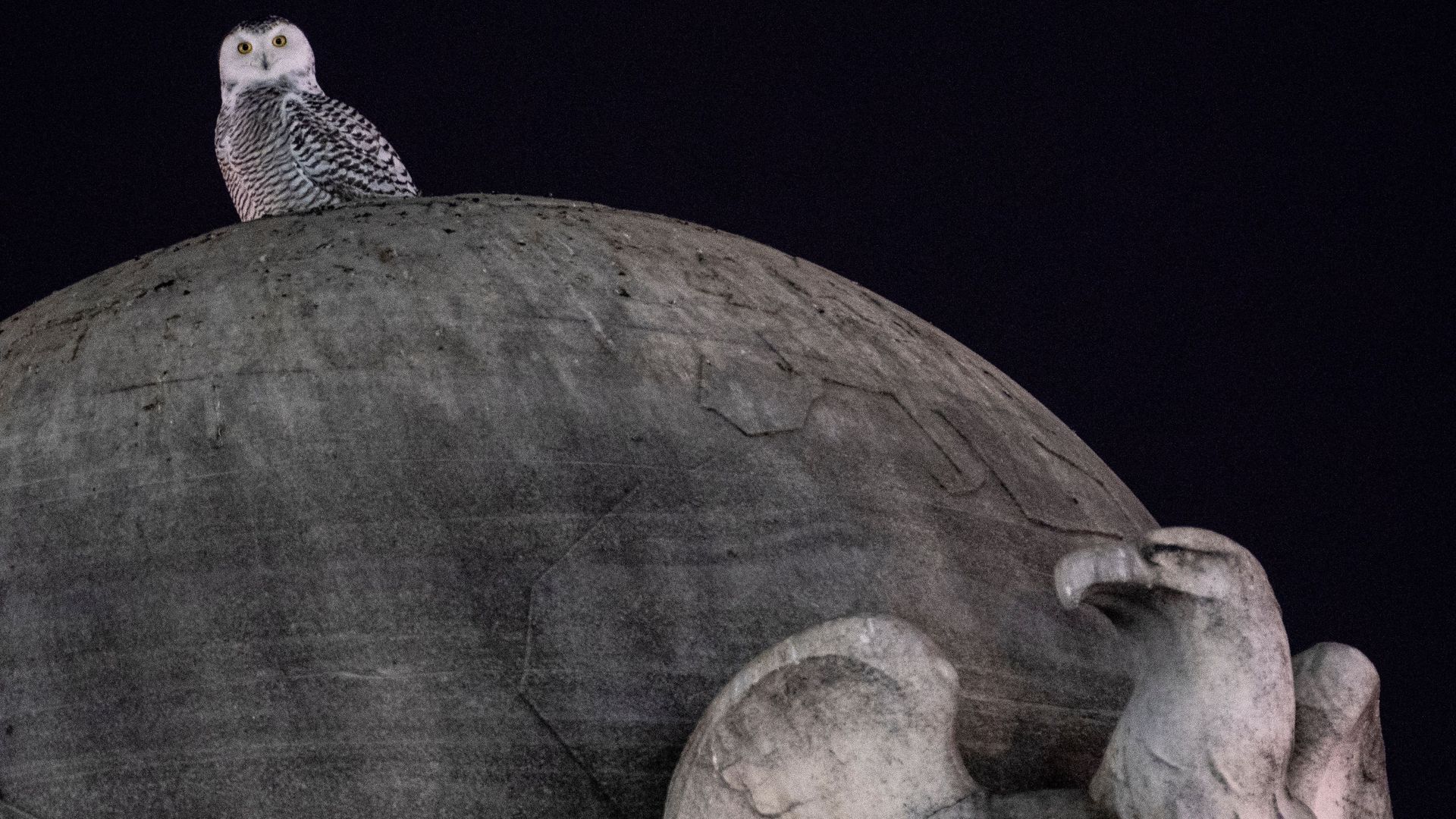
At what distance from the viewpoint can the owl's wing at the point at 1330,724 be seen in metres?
5.75

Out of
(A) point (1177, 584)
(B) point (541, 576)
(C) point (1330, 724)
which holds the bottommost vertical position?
(C) point (1330, 724)

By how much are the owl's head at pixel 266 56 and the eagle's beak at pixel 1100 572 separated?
27.2ft

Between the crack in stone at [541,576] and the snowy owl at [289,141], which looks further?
the snowy owl at [289,141]

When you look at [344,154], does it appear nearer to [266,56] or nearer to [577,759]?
[266,56]

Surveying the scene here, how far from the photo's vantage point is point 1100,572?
5109 millimetres

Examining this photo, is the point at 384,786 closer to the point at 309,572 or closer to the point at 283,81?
the point at 309,572

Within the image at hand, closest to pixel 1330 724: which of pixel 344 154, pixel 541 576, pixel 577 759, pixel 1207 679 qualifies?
pixel 1207 679

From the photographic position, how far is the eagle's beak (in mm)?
5102

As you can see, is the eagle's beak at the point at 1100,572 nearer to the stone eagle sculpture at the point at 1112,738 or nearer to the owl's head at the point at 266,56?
the stone eagle sculpture at the point at 1112,738

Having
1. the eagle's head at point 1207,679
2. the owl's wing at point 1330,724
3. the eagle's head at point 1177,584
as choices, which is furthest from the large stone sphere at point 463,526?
the eagle's head at point 1177,584

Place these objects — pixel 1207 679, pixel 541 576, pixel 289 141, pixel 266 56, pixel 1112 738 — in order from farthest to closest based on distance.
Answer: pixel 266 56 → pixel 289 141 → pixel 541 576 → pixel 1112 738 → pixel 1207 679

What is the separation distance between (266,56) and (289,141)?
203 cm

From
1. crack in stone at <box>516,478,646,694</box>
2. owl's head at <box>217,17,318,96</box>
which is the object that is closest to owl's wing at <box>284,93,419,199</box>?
owl's head at <box>217,17,318,96</box>

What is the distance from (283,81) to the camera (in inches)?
492
